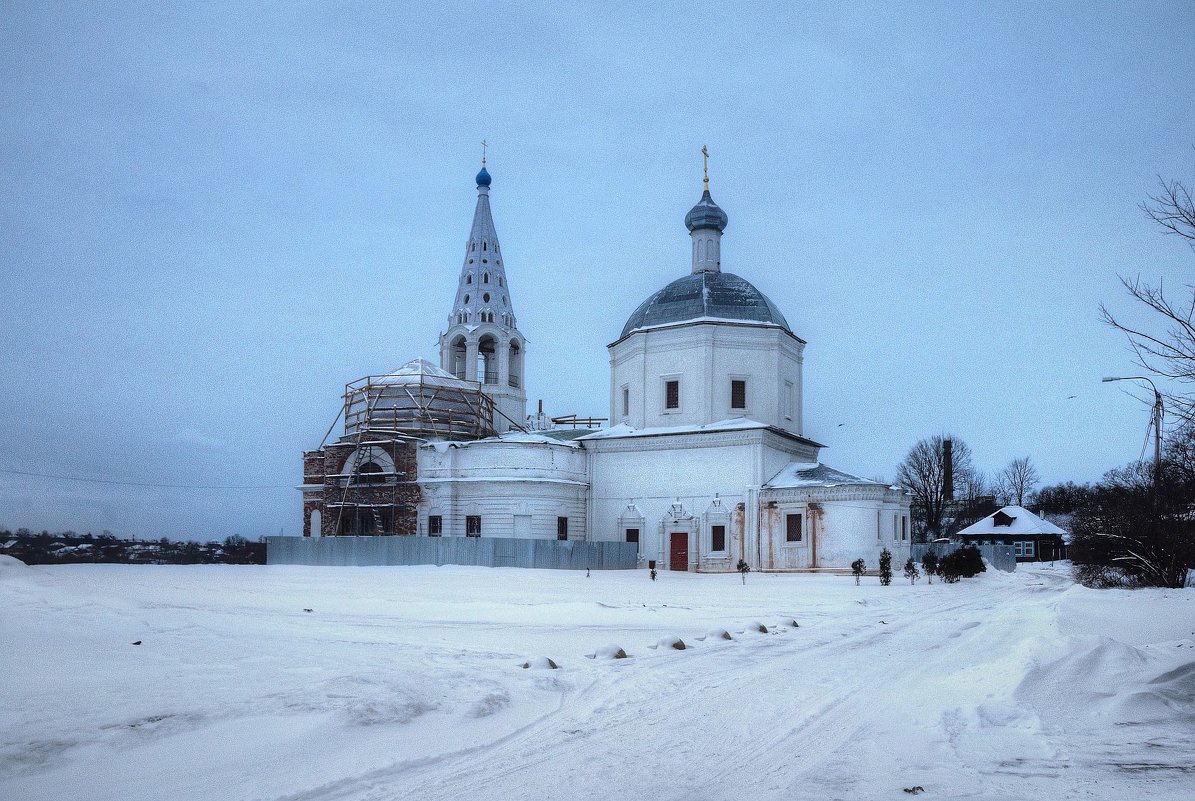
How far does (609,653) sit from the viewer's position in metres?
10.8

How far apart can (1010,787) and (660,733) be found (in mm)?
2379

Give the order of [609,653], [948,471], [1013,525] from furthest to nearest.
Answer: [948,471]
[1013,525]
[609,653]

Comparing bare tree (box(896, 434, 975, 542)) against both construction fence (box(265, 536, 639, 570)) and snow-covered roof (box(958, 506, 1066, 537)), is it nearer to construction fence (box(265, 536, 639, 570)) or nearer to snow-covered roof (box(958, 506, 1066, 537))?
snow-covered roof (box(958, 506, 1066, 537))

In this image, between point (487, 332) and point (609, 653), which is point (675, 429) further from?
point (609, 653)

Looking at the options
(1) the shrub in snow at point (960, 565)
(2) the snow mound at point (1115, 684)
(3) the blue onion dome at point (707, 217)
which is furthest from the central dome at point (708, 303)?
(2) the snow mound at point (1115, 684)

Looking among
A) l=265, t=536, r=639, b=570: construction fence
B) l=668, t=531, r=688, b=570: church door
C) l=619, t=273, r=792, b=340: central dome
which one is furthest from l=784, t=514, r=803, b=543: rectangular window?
l=619, t=273, r=792, b=340: central dome

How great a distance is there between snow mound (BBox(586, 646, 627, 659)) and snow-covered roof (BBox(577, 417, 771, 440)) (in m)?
28.4

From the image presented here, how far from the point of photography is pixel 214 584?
23.6 meters

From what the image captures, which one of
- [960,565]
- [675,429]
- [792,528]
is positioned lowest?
[960,565]

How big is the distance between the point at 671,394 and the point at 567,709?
34792mm

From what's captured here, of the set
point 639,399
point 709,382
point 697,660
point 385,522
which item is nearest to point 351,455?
point 385,522

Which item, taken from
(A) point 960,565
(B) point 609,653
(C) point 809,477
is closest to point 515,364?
(C) point 809,477

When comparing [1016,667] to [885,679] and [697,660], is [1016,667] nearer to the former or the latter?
[885,679]

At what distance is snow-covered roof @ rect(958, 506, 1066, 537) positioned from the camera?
64.9 m
